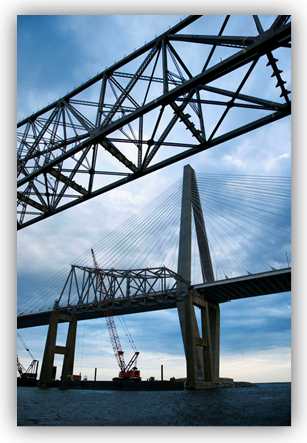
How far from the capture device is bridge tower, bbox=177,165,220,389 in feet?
180

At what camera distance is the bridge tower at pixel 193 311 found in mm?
54906

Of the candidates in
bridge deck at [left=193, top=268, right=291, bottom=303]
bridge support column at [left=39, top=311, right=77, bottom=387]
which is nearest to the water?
bridge deck at [left=193, top=268, right=291, bottom=303]

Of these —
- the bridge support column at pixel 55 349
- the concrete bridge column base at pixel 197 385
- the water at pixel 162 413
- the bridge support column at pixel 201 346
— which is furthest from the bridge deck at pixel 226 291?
the water at pixel 162 413

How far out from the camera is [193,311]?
5875cm

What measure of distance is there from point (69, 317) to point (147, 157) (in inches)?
3128

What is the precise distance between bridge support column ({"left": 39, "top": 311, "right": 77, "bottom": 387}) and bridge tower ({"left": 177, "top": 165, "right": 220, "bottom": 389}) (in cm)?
3266

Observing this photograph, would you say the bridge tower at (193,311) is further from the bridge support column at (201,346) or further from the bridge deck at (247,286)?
the bridge deck at (247,286)

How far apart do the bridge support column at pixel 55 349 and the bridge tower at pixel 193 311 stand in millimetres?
32659

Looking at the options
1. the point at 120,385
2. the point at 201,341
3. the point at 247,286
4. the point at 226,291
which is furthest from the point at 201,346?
the point at 120,385

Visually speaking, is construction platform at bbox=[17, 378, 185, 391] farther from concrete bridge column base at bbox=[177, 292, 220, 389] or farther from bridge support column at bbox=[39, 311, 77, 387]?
concrete bridge column base at bbox=[177, 292, 220, 389]

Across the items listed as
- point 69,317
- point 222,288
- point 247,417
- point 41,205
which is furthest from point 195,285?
point 41,205

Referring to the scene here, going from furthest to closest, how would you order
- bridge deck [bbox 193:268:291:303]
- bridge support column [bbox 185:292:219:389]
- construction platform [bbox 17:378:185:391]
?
construction platform [bbox 17:378:185:391], bridge deck [bbox 193:268:291:303], bridge support column [bbox 185:292:219:389]

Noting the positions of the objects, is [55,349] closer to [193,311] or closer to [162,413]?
[193,311]
